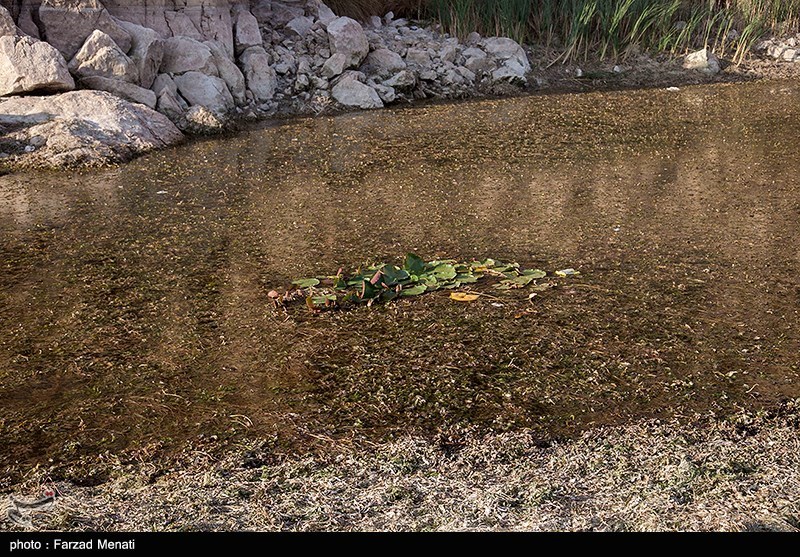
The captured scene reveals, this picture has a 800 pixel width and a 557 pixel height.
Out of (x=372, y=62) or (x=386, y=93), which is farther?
(x=372, y=62)

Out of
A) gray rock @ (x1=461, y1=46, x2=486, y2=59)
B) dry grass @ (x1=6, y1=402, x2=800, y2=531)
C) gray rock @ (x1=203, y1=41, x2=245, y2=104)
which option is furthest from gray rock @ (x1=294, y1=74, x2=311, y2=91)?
dry grass @ (x1=6, y1=402, x2=800, y2=531)

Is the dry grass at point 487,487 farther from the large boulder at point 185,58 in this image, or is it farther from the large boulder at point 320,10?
the large boulder at point 320,10

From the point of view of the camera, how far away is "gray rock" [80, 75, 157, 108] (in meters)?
6.93

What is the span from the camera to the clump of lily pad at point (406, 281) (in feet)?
11.1

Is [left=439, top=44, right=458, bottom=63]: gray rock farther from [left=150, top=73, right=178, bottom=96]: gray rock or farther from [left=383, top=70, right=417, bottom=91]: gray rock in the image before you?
[left=150, top=73, right=178, bottom=96]: gray rock

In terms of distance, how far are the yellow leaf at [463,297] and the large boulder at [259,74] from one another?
16.1 ft

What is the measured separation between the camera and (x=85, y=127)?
6.18 m

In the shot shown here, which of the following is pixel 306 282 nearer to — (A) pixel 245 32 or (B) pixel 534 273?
(B) pixel 534 273

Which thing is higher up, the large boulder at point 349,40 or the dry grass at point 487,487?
the dry grass at point 487,487

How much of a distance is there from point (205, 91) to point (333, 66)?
134cm

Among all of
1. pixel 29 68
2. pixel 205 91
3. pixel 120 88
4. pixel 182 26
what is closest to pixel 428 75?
pixel 205 91

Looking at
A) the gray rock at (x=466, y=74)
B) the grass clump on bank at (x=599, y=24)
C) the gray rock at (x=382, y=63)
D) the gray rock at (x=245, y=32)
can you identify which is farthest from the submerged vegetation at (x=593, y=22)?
the gray rock at (x=245, y=32)

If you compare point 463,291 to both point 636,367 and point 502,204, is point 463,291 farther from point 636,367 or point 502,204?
point 502,204

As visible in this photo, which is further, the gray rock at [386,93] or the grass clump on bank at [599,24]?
the grass clump on bank at [599,24]
